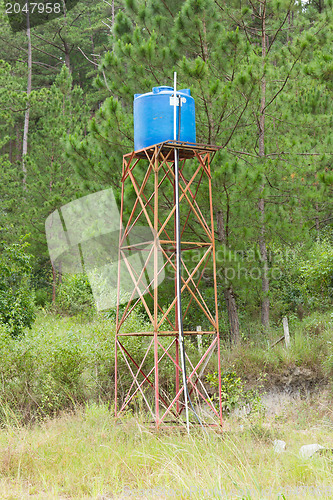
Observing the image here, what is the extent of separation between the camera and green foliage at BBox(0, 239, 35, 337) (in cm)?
916

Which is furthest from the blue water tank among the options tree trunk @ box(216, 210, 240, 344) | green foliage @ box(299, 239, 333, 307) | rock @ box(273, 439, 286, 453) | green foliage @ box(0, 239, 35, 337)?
green foliage @ box(299, 239, 333, 307)

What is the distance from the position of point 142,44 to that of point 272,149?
3.45 m

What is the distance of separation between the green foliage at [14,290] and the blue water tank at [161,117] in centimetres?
352

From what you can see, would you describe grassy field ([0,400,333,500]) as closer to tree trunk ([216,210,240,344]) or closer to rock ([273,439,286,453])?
rock ([273,439,286,453])

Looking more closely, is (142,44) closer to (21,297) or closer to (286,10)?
(286,10)

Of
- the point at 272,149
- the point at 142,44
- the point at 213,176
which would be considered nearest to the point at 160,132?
the point at 213,176

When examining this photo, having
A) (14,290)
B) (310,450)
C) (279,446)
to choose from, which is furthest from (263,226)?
(310,450)

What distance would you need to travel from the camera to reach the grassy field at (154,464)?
4094mm

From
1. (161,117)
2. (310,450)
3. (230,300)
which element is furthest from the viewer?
(230,300)

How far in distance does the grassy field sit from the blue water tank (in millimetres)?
3781

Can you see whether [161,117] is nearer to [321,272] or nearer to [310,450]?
[310,450]

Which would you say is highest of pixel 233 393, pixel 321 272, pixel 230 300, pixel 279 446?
pixel 321 272

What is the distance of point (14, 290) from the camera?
943 cm

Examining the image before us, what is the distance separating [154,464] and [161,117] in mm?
4281
